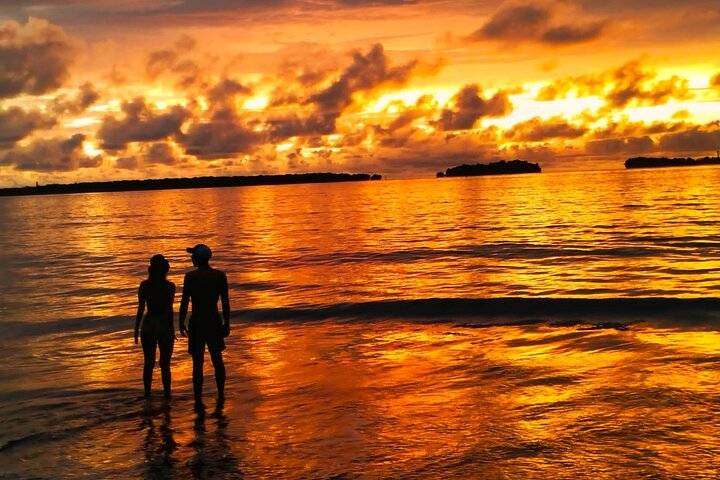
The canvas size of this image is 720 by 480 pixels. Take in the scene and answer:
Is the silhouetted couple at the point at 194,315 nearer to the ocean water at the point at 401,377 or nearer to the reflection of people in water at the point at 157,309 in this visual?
the reflection of people in water at the point at 157,309

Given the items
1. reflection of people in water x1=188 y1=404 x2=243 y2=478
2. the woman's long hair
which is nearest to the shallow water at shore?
reflection of people in water x1=188 y1=404 x2=243 y2=478

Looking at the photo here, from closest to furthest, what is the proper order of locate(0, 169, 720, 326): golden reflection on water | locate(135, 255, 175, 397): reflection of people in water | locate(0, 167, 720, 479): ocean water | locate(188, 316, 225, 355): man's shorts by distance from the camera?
locate(0, 167, 720, 479): ocean water → locate(188, 316, 225, 355): man's shorts → locate(135, 255, 175, 397): reflection of people in water → locate(0, 169, 720, 326): golden reflection on water

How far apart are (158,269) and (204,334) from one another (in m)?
1.38

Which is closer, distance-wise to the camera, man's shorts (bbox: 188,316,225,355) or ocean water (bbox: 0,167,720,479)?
ocean water (bbox: 0,167,720,479)

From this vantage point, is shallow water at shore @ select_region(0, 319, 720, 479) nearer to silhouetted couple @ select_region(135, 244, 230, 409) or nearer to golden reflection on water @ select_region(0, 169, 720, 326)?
silhouetted couple @ select_region(135, 244, 230, 409)

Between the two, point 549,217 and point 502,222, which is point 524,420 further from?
point 549,217

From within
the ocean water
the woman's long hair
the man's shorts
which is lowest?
the ocean water

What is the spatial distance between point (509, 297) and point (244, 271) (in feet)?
52.3

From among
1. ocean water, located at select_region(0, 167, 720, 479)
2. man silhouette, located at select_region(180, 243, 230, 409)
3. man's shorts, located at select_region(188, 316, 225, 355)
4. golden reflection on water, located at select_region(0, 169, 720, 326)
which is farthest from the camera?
golden reflection on water, located at select_region(0, 169, 720, 326)

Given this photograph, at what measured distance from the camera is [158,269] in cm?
1148

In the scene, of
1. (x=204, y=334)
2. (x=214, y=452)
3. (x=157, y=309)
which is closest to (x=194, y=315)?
(x=204, y=334)

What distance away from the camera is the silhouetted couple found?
36.2 feet

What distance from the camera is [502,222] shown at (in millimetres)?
57531

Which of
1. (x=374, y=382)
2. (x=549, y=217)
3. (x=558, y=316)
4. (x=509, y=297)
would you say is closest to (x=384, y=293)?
(x=509, y=297)
